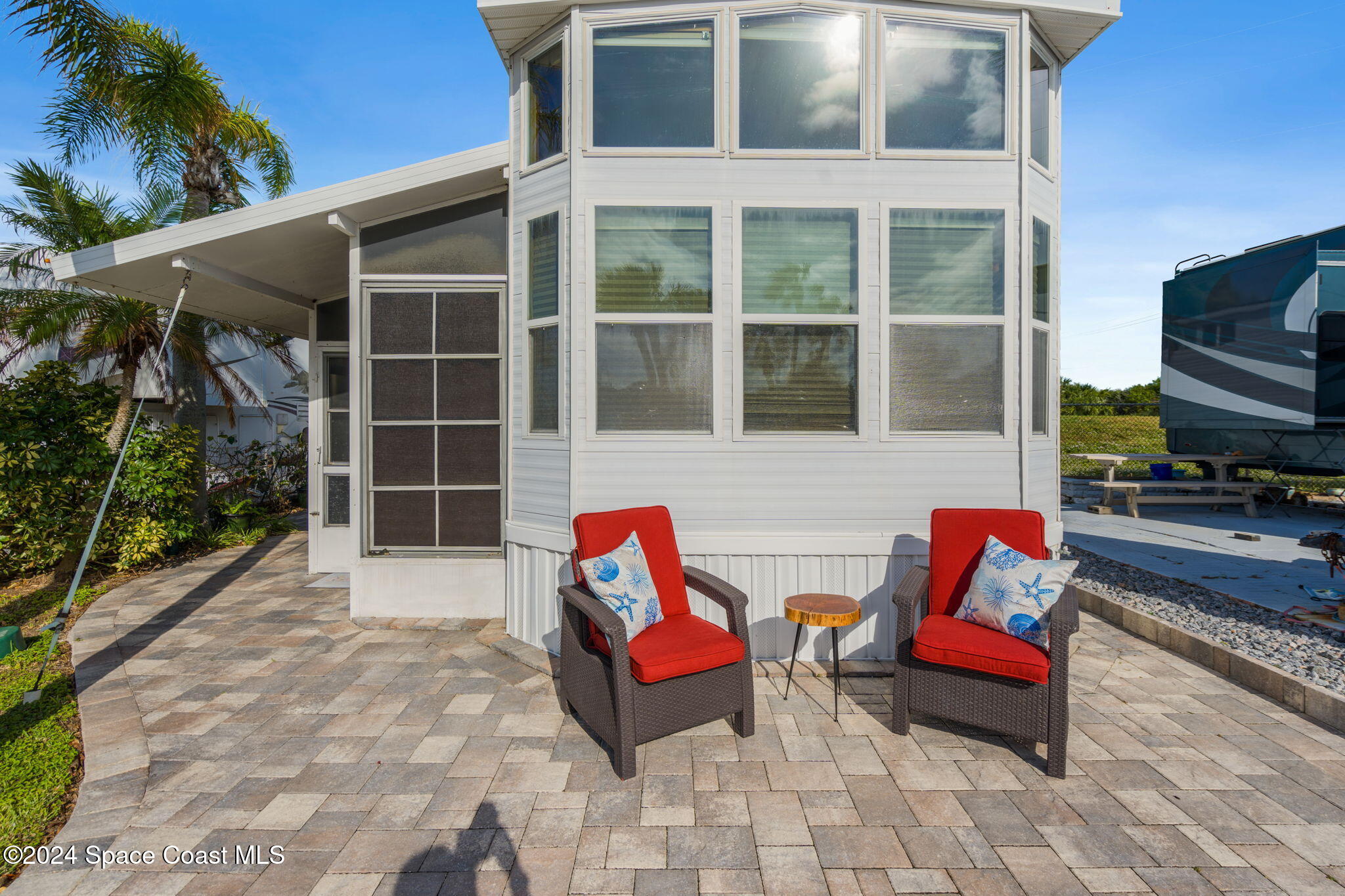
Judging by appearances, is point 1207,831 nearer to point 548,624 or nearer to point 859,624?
point 859,624

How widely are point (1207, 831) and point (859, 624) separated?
1848 millimetres

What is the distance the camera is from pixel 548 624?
4137 mm

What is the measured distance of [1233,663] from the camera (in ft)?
12.1

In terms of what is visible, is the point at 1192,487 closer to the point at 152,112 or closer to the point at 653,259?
the point at 653,259

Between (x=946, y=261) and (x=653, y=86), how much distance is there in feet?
6.99

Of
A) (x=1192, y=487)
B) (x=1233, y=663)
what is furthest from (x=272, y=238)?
(x=1192, y=487)

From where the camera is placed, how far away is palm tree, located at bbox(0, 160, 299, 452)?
699 cm

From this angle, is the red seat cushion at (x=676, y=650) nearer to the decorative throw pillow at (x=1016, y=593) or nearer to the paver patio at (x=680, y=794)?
the paver patio at (x=680, y=794)

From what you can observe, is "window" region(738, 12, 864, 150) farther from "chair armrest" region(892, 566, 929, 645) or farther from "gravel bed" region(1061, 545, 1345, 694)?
"gravel bed" region(1061, 545, 1345, 694)

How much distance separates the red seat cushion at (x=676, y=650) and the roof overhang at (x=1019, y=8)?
12.2 ft

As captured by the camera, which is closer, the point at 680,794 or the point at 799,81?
the point at 680,794

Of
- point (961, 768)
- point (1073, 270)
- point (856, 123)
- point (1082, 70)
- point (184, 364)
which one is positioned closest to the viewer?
point (961, 768)

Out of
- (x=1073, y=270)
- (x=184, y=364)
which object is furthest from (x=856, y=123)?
(x=1073, y=270)

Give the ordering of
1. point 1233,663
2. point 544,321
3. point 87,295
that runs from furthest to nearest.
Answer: point 87,295, point 544,321, point 1233,663
